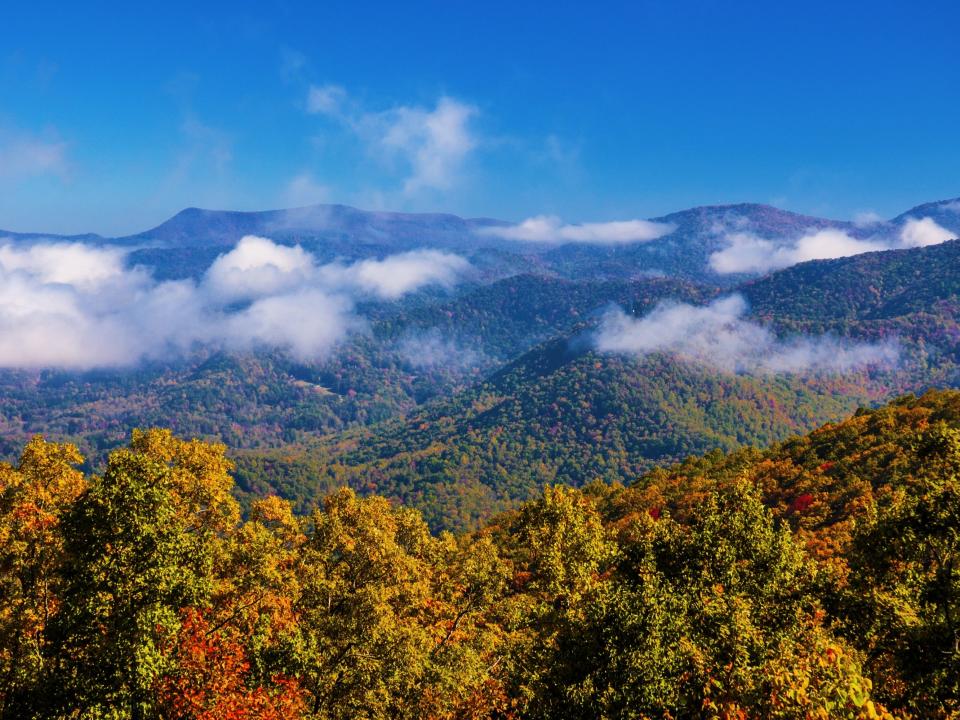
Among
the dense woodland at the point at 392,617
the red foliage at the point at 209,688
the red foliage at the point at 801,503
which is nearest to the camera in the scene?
the dense woodland at the point at 392,617

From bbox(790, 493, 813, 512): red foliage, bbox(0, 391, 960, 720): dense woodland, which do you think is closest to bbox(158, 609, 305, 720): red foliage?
bbox(0, 391, 960, 720): dense woodland

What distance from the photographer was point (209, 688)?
2552 cm

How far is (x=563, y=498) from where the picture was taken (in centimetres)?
7262

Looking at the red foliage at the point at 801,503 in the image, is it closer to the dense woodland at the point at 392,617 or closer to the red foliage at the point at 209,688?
the dense woodland at the point at 392,617

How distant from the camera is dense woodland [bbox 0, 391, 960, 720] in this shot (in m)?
24.0

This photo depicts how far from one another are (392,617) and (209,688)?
44.7ft

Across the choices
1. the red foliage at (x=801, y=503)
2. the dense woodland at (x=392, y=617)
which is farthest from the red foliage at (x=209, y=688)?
the red foliage at (x=801, y=503)

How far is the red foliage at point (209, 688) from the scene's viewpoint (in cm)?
2481

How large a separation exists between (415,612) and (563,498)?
24172 mm

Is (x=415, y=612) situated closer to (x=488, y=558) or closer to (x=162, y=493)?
(x=488, y=558)

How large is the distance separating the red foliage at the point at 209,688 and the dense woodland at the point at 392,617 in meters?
0.09

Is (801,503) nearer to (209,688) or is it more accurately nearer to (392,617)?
(392,617)

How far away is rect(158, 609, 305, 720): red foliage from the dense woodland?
0.30 feet

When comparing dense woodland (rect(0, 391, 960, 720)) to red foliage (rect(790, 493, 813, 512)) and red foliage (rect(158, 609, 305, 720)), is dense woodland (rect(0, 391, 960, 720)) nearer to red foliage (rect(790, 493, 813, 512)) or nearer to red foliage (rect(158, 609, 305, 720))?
red foliage (rect(158, 609, 305, 720))
